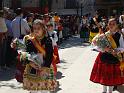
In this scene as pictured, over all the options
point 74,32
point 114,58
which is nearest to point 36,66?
point 114,58

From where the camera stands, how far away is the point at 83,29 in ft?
84.9

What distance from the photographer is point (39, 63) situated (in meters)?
6.95

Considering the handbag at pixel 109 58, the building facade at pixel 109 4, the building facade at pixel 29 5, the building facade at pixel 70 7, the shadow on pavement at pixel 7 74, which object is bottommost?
the building facade at pixel 109 4

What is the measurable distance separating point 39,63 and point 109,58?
83.2 inches

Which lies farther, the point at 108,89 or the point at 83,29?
the point at 83,29

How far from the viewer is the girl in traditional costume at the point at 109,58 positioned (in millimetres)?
8367

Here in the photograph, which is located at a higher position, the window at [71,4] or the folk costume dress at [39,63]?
the folk costume dress at [39,63]

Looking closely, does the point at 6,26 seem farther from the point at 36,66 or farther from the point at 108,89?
the point at 36,66

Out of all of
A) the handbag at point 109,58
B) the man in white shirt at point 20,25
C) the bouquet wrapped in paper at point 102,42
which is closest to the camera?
the bouquet wrapped in paper at point 102,42

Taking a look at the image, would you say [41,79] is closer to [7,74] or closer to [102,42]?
[102,42]

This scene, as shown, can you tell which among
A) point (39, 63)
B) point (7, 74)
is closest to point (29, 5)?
point (7, 74)

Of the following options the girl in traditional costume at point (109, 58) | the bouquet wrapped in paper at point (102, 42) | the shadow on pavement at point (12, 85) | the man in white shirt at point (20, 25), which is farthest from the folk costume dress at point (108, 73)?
the man in white shirt at point (20, 25)

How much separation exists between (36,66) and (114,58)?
7.27 ft

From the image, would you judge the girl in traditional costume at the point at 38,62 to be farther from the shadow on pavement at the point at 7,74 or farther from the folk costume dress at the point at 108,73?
the shadow on pavement at the point at 7,74
